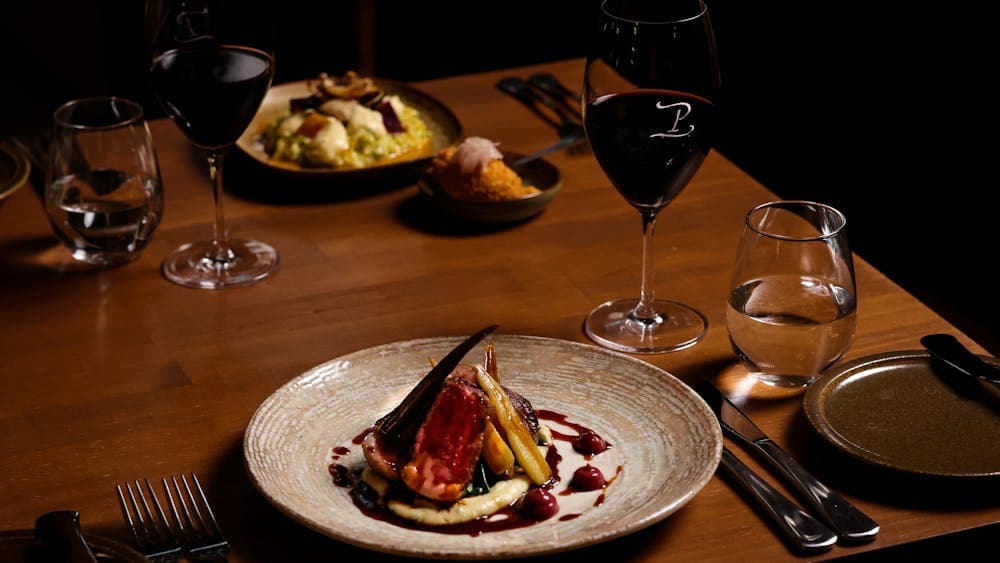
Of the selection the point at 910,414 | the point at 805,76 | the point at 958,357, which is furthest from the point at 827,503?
the point at 805,76

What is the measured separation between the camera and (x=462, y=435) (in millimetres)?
1005

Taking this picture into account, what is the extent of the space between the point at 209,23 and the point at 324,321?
360 millimetres

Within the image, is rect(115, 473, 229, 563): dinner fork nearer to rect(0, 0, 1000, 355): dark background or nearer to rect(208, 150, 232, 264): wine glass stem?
rect(208, 150, 232, 264): wine glass stem

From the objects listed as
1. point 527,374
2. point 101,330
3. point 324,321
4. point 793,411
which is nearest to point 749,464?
point 793,411

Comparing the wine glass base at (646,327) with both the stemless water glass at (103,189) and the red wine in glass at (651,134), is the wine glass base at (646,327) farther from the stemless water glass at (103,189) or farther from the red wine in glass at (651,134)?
the stemless water glass at (103,189)

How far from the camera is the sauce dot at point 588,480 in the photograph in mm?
1019

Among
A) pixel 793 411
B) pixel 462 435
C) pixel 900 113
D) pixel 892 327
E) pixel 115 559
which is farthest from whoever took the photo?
pixel 900 113

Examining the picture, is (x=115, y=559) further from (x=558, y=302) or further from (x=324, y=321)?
(x=558, y=302)

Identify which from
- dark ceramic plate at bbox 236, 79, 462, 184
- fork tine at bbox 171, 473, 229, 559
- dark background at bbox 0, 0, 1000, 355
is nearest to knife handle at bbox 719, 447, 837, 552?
fork tine at bbox 171, 473, 229, 559

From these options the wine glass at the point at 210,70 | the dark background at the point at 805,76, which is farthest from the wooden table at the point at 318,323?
the dark background at the point at 805,76

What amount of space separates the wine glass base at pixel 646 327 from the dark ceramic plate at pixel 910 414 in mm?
192

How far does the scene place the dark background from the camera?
3.07m

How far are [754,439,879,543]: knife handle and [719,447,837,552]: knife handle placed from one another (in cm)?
1

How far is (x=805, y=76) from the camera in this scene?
3.59 meters
